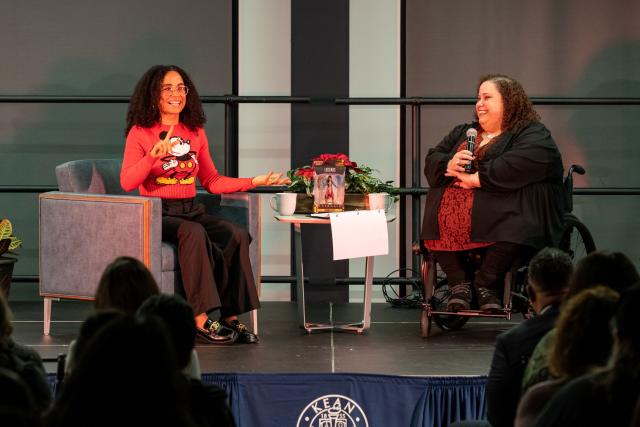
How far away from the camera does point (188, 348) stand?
2068mm

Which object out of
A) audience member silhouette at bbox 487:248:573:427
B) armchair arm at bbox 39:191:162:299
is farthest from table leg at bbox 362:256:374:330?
audience member silhouette at bbox 487:248:573:427

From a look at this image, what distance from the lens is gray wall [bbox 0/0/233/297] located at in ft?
19.9

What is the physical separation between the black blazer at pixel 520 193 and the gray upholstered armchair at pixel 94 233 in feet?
3.45

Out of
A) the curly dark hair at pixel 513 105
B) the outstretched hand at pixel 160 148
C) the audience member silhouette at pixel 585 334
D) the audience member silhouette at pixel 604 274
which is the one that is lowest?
the audience member silhouette at pixel 585 334

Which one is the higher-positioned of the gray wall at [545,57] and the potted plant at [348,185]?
the gray wall at [545,57]

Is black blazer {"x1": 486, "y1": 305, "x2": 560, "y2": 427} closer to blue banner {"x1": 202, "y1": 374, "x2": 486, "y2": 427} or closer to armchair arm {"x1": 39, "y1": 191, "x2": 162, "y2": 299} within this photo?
blue banner {"x1": 202, "y1": 374, "x2": 486, "y2": 427}

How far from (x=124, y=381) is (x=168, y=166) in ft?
10.2

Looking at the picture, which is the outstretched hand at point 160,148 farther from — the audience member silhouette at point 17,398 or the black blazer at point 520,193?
the audience member silhouette at point 17,398

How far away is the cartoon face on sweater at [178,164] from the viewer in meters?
4.64

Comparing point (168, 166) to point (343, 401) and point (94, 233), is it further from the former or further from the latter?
point (343, 401)

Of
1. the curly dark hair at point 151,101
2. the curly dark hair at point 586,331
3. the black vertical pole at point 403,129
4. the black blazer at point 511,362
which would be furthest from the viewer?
the black vertical pole at point 403,129

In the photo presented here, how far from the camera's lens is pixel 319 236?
19.8 ft

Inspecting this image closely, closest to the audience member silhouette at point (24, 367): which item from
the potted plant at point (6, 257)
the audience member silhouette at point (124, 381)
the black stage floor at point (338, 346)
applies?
the audience member silhouette at point (124, 381)

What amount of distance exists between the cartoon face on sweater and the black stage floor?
77 cm
